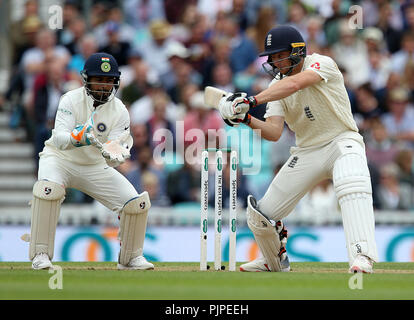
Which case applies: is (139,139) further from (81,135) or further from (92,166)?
(81,135)

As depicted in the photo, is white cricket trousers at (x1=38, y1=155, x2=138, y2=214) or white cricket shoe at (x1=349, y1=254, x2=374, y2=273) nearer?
white cricket shoe at (x1=349, y1=254, x2=374, y2=273)

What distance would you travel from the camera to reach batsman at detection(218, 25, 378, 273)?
24.0 feet

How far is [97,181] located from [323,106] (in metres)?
2.04

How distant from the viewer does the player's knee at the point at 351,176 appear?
7312 mm

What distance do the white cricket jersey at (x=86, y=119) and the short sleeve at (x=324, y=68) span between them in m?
1.70

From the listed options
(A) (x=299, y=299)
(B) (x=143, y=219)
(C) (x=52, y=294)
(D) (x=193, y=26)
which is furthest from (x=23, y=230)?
(A) (x=299, y=299)

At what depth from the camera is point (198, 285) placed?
20.8ft

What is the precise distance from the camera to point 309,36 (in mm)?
13477

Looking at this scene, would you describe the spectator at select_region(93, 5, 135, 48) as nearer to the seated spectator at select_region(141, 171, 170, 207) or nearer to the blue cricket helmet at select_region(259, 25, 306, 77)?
the seated spectator at select_region(141, 171, 170, 207)

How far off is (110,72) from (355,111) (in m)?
5.63

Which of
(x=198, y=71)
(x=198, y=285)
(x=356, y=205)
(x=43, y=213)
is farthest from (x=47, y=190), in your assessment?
(x=198, y=71)

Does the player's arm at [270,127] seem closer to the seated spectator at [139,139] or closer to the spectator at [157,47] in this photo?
the seated spectator at [139,139]

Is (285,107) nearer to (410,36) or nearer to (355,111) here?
(355,111)

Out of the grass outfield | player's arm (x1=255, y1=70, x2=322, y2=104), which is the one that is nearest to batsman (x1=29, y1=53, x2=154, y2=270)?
the grass outfield
